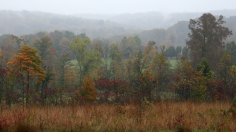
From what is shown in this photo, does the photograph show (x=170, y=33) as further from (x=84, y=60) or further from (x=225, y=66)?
(x=225, y=66)

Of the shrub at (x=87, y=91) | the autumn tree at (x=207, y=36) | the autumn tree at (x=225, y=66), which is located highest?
the autumn tree at (x=207, y=36)

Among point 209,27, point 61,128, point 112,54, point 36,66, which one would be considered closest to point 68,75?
point 112,54

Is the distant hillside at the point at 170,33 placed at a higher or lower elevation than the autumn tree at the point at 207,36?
higher

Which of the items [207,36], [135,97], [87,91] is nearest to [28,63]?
[87,91]

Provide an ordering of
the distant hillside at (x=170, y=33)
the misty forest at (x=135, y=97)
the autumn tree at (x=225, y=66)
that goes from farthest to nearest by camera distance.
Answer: the distant hillside at (x=170, y=33), the autumn tree at (x=225, y=66), the misty forest at (x=135, y=97)

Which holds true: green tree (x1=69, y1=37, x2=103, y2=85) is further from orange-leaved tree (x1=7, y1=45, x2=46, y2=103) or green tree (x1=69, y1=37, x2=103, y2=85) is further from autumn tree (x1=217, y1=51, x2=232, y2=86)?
autumn tree (x1=217, y1=51, x2=232, y2=86)

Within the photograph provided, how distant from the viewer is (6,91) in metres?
12.0

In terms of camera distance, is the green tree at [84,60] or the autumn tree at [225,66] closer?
the autumn tree at [225,66]

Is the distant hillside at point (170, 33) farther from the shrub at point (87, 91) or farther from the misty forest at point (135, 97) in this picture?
the shrub at point (87, 91)

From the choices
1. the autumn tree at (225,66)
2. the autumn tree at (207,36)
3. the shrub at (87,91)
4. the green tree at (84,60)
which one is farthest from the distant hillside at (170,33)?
the shrub at (87,91)

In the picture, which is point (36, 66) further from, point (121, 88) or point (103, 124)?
point (103, 124)

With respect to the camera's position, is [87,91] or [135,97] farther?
[87,91]

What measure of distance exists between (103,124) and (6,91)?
1096 cm

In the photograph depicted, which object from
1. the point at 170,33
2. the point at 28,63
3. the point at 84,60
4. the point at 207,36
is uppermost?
the point at 170,33
